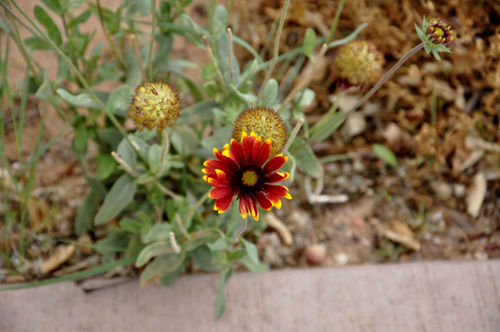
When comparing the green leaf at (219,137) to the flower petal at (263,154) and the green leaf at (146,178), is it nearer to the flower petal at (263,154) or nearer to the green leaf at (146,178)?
the green leaf at (146,178)

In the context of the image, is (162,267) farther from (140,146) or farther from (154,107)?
(154,107)

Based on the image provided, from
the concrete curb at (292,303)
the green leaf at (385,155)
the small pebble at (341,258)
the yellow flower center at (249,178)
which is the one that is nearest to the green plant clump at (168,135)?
the yellow flower center at (249,178)

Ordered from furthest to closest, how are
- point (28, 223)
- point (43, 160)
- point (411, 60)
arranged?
point (411, 60) < point (43, 160) < point (28, 223)

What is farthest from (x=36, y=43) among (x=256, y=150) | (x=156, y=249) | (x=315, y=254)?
(x=315, y=254)

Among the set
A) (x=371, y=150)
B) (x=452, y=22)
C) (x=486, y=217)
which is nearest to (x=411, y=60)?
(x=452, y=22)

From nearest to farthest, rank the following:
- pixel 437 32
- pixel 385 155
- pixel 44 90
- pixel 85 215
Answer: pixel 437 32
pixel 44 90
pixel 85 215
pixel 385 155

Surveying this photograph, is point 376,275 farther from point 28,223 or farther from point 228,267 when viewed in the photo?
point 28,223

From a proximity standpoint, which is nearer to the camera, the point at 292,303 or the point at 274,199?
the point at 274,199
